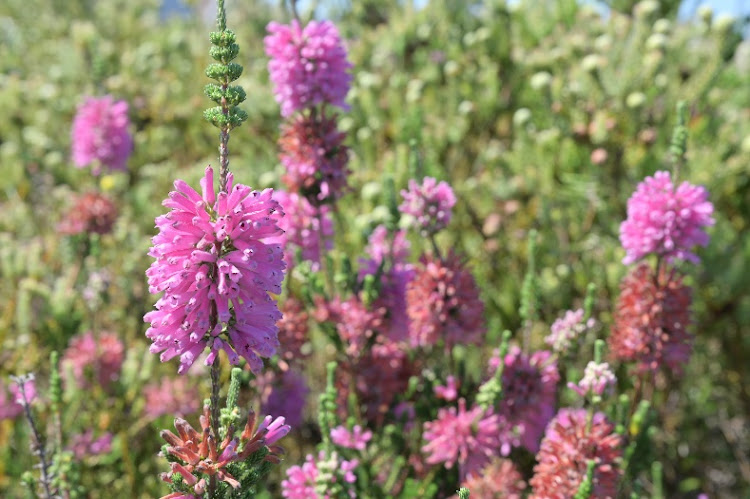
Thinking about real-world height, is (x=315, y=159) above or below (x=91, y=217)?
below

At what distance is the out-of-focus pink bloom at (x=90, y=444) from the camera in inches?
103

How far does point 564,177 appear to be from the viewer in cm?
343

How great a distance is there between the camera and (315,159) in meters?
2.28

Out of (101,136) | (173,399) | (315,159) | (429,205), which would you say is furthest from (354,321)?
(101,136)

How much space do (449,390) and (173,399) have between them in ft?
4.40

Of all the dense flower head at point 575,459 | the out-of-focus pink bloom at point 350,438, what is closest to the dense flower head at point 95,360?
the out-of-focus pink bloom at point 350,438

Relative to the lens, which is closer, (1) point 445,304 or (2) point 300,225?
(1) point 445,304

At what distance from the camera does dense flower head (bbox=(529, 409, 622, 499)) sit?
169cm

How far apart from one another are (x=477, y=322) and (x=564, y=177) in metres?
1.56

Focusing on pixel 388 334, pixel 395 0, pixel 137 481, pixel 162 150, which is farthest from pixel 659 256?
pixel 395 0

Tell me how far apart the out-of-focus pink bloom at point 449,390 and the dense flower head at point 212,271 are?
1.01 meters

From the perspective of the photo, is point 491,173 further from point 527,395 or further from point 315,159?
point 527,395

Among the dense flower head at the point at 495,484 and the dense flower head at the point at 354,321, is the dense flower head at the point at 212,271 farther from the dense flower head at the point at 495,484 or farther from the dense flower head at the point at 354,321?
the dense flower head at the point at 495,484

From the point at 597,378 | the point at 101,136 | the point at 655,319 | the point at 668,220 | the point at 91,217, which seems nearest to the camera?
the point at 597,378
